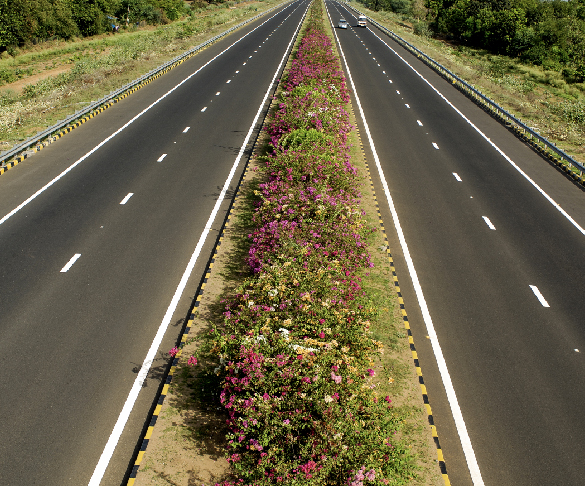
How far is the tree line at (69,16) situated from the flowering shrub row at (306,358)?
61662 millimetres

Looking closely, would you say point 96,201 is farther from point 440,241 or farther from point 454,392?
point 454,392

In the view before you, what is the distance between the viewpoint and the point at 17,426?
8.20 m

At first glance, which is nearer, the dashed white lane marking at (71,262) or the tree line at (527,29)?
the dashed white lane marking at (71,262)

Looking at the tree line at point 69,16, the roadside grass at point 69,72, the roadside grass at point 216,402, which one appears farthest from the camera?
the tree line at point 69,16

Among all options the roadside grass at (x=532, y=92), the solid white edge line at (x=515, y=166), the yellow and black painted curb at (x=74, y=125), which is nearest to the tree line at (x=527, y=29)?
the roadside grass at (x=532, y=92)

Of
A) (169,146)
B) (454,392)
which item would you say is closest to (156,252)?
(454,392)

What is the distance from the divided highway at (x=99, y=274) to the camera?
8.18 m

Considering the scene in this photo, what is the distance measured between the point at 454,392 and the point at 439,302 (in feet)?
9.86

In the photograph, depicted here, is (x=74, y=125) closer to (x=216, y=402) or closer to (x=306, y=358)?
(x=216, y=402)

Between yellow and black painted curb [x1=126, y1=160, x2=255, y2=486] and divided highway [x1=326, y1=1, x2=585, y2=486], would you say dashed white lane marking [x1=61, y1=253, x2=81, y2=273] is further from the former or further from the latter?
divided highway [x1=326, y1=1, x2=585, y2=486]

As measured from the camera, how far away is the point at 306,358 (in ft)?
26.1

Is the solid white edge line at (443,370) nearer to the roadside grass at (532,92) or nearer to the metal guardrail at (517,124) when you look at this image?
the metal guardrail at (517,124)

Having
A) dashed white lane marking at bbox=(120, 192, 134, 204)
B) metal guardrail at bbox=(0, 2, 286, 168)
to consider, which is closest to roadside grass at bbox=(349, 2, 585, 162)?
dashed white lane marking at bbox=(120, 192, 134, 204)

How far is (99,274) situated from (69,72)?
1547 inches
